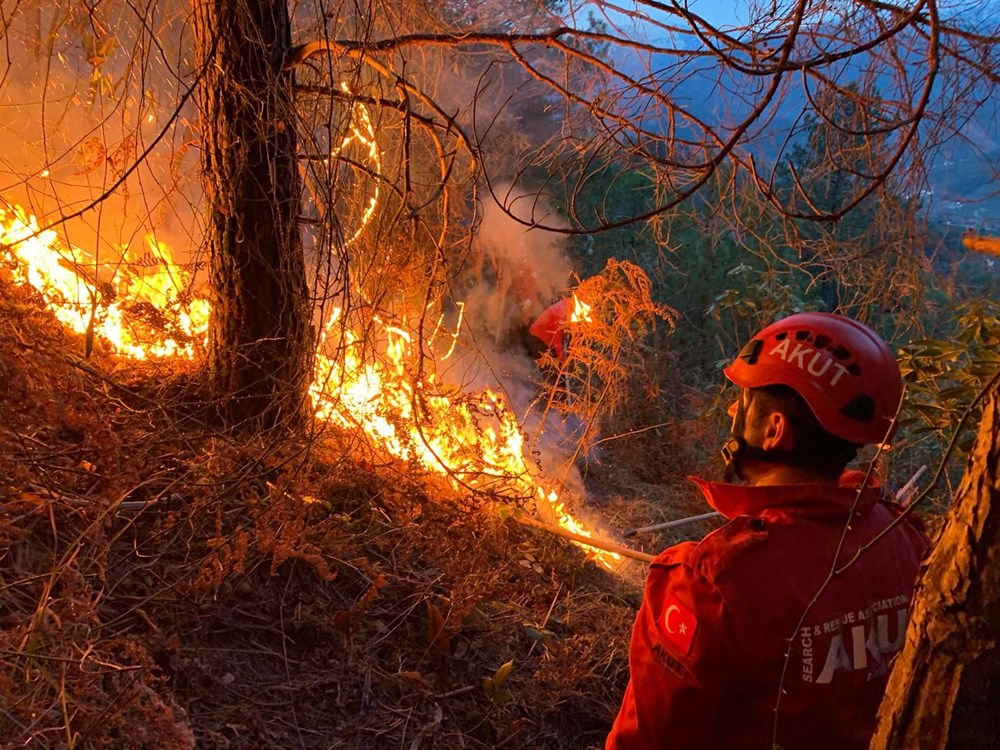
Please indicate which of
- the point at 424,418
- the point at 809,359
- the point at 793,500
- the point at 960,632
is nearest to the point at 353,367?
the point at 424,418

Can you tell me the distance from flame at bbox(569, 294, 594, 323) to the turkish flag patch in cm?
475

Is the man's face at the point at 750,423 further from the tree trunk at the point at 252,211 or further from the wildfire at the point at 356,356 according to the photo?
the tree trunk at the point at 252,211

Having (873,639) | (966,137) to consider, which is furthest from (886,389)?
(966,137)

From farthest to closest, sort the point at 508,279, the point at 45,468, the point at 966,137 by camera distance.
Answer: the point at 508,279 < the point at 966,137 < the point at 45,468

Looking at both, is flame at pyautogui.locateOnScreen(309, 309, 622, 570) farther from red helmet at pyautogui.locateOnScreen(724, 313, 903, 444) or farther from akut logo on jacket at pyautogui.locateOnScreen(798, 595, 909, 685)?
akut logo on jacket at pyautogui.locateOnScreen(798, 595, 909, 685)

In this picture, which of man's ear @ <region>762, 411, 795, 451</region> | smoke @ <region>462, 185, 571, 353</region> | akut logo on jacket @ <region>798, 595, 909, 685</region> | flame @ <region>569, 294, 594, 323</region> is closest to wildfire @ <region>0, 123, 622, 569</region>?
flame @ <region>569, 294, 594, 323</region>

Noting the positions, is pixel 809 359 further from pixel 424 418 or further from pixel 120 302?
pixel 120 302

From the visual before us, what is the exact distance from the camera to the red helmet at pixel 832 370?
196cm

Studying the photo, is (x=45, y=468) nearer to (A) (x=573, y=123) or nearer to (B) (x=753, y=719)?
(B) (x=753, y=719)

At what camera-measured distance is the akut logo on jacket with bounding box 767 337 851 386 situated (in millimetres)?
1998

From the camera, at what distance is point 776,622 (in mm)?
1639

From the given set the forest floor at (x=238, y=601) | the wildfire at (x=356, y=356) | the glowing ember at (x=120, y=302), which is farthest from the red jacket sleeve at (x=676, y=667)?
the glowing ember at (x=120, y=302)

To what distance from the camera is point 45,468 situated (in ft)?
10.4

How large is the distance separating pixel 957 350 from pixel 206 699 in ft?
12.0
